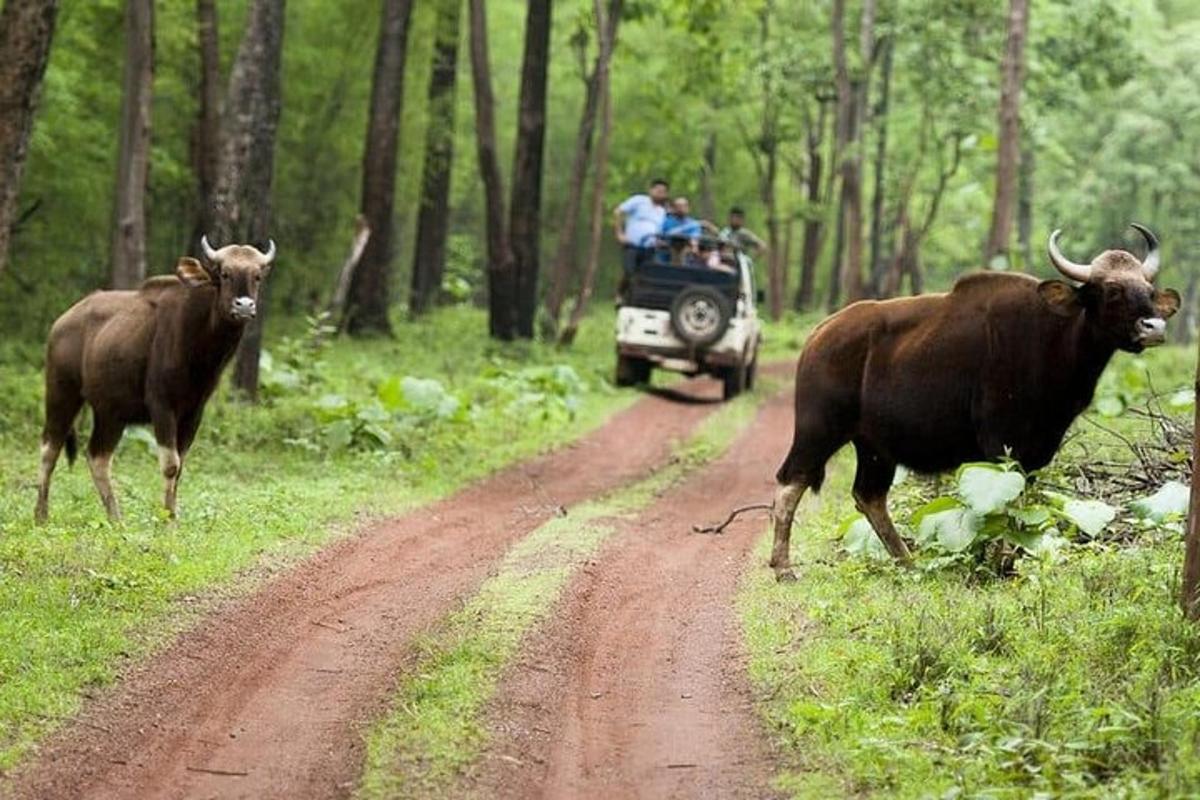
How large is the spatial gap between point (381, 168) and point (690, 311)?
20.8 ft

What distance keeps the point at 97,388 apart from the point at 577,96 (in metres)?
43.7

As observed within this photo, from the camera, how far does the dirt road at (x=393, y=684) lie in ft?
27.4

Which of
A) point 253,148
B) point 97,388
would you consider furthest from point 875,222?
point 97,388

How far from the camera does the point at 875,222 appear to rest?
51.1m

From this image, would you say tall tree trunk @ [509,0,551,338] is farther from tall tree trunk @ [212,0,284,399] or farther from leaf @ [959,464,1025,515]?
leaf @ [959,464,1025,515]

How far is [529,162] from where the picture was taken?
105ft

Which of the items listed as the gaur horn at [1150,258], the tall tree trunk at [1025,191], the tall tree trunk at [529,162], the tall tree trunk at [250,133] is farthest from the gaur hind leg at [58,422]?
the tall tree trunk at [1025,191]

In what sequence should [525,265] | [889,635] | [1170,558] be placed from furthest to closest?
[525,265] < [1170,558] < [889,635]

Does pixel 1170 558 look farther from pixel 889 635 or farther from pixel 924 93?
pixel 924 93

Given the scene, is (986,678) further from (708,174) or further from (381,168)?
(708,174)

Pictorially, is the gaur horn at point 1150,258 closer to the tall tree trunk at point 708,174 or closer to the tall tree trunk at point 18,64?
the tall tree trunk at point 18,64

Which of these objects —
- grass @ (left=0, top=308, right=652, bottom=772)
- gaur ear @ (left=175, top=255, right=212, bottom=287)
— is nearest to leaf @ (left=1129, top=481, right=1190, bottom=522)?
grass @ (left=0, top=308, right=652, bottom=772)

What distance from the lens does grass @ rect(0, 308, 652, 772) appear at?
33.7 feet

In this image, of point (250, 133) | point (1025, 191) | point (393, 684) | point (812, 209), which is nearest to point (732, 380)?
point (250, 133)
